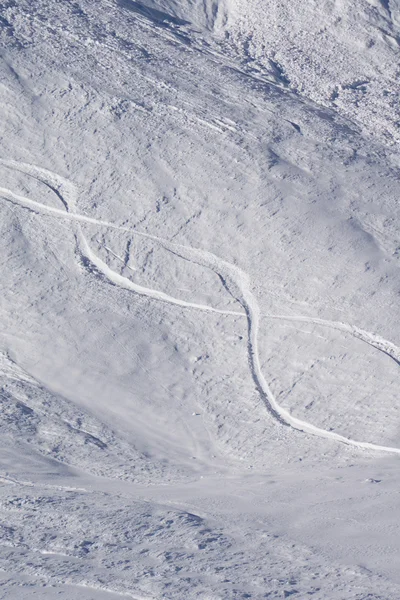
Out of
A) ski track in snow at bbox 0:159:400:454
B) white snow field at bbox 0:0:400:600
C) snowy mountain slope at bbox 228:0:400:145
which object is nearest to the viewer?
white snow field at bbox 0:0:400:600

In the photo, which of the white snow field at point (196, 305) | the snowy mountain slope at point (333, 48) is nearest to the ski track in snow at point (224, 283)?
the white snow field at point (196, 305)

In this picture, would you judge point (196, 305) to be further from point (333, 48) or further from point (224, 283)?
point (333, 48)

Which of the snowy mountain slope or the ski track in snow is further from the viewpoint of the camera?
the snowy mountain slope

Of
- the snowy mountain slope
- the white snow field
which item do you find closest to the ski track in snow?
the white snow field

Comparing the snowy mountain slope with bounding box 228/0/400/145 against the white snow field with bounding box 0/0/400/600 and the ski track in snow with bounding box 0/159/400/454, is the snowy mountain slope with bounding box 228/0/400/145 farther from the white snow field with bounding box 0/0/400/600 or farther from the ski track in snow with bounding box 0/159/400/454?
the ski track in snow with bounding box 0/159/400/454

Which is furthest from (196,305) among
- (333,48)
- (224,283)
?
(333,48)

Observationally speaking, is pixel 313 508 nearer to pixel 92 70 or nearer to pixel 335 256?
pixel 335 256

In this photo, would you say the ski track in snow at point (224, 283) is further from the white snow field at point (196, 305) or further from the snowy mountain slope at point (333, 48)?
the snowy mountain slope at point (333, 48)
